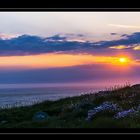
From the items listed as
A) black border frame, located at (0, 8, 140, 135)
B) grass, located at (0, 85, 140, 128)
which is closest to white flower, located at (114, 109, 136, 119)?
grass, located at (0, 85, 140, 128)

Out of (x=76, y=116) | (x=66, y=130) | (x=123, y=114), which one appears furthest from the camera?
(x=76, y=116)

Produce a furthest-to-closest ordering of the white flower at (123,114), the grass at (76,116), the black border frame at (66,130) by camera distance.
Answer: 1. the white flower at (123,114)
2. the grass at (76,116)
3. the black border frame at (66,130)

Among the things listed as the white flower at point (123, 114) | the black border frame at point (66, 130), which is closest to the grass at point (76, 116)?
the white flower at point (123, 114)

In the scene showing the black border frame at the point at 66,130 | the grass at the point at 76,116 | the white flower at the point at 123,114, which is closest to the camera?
the black border frame at the point at 66,130

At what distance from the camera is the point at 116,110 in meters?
13.5

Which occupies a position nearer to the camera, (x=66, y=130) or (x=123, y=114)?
(x=66, y=130)

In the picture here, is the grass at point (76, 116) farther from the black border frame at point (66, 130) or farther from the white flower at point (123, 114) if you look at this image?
the black border frame at point (66, 130)

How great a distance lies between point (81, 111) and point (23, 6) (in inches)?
330

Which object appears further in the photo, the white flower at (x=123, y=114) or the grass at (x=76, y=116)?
the white flower at (x=123, y=114)

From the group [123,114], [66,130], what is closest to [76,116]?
[123,114]

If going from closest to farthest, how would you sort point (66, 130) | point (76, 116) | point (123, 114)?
1. point (66, 130)
2. point (123, 114)
3. point (76, 116)

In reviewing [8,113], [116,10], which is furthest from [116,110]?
[116,10]

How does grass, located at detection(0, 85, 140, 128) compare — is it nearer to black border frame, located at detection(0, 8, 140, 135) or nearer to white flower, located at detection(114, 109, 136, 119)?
white flower, located at detection(114, 109, 136, 119)

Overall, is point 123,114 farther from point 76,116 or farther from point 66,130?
point 66,130
